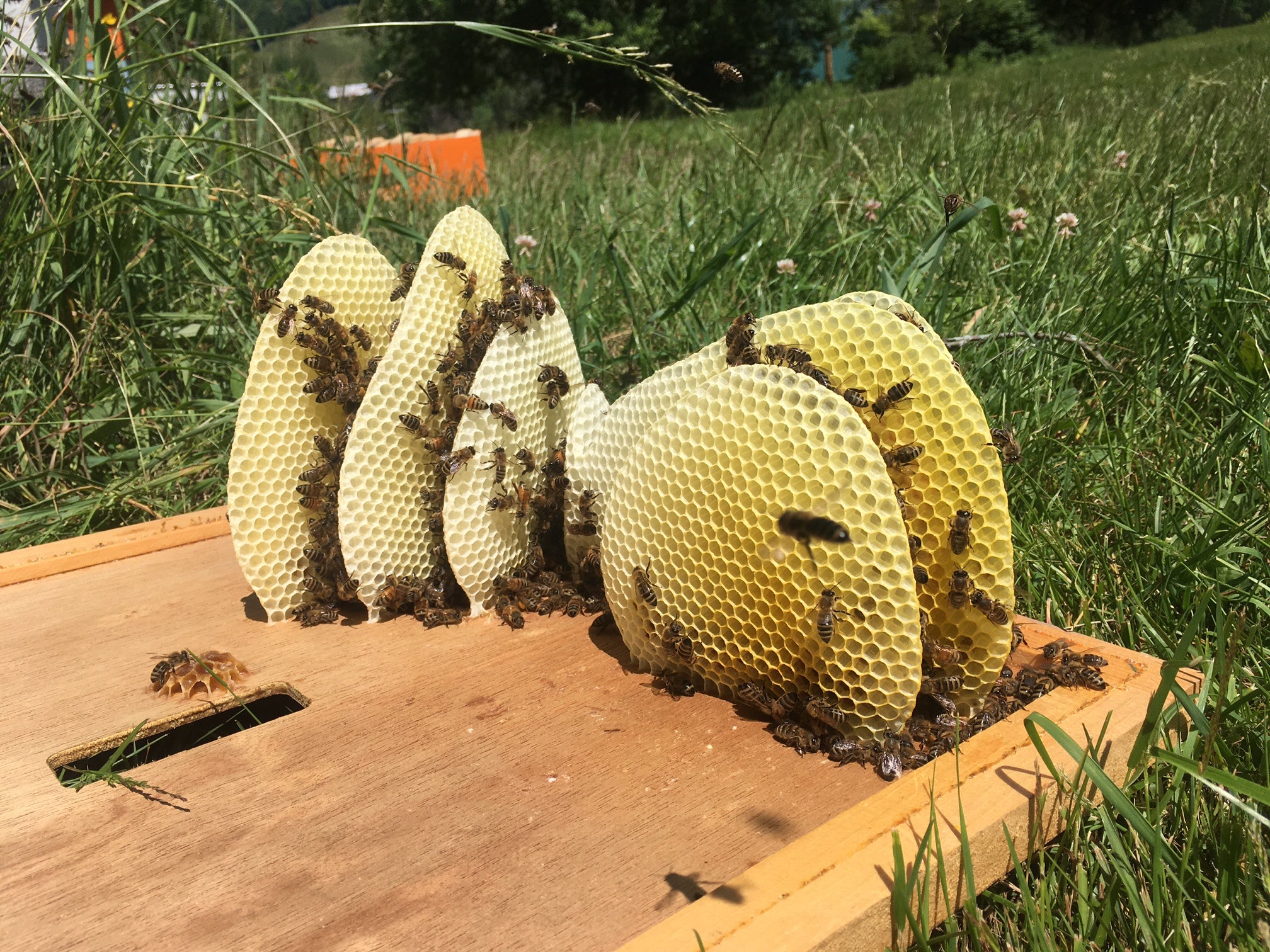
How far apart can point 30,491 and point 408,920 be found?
2.73m

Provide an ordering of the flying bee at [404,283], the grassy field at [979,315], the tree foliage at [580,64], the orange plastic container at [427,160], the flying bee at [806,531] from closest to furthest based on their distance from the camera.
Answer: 1. the flying bee at [806,531]
2. the grassy field at [979,315]
3. the flying bee at [404,283]
4. the orange plastic container at [427,160]
5. the tree foliage at [580,64]

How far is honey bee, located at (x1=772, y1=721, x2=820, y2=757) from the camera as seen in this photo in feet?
6.03

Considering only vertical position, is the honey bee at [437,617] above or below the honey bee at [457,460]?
below

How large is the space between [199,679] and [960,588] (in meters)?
1.55

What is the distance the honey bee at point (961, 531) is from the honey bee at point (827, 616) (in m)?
0.25

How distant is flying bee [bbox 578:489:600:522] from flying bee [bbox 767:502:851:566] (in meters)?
0.63

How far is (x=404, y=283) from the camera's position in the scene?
8.41 feet

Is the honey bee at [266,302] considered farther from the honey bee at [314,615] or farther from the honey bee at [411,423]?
the honey bee at [314,615]

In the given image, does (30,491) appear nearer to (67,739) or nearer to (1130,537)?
(67,739)

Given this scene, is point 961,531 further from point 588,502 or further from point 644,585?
point 588,502

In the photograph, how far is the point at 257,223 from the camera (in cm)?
393

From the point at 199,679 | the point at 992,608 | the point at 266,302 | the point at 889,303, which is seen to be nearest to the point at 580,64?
the point at 266,302

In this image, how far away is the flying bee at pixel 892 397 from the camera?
71.6 inches

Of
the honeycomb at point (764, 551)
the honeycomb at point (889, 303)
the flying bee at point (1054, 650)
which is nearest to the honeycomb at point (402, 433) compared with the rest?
the honeycomb at point (764, 551)
